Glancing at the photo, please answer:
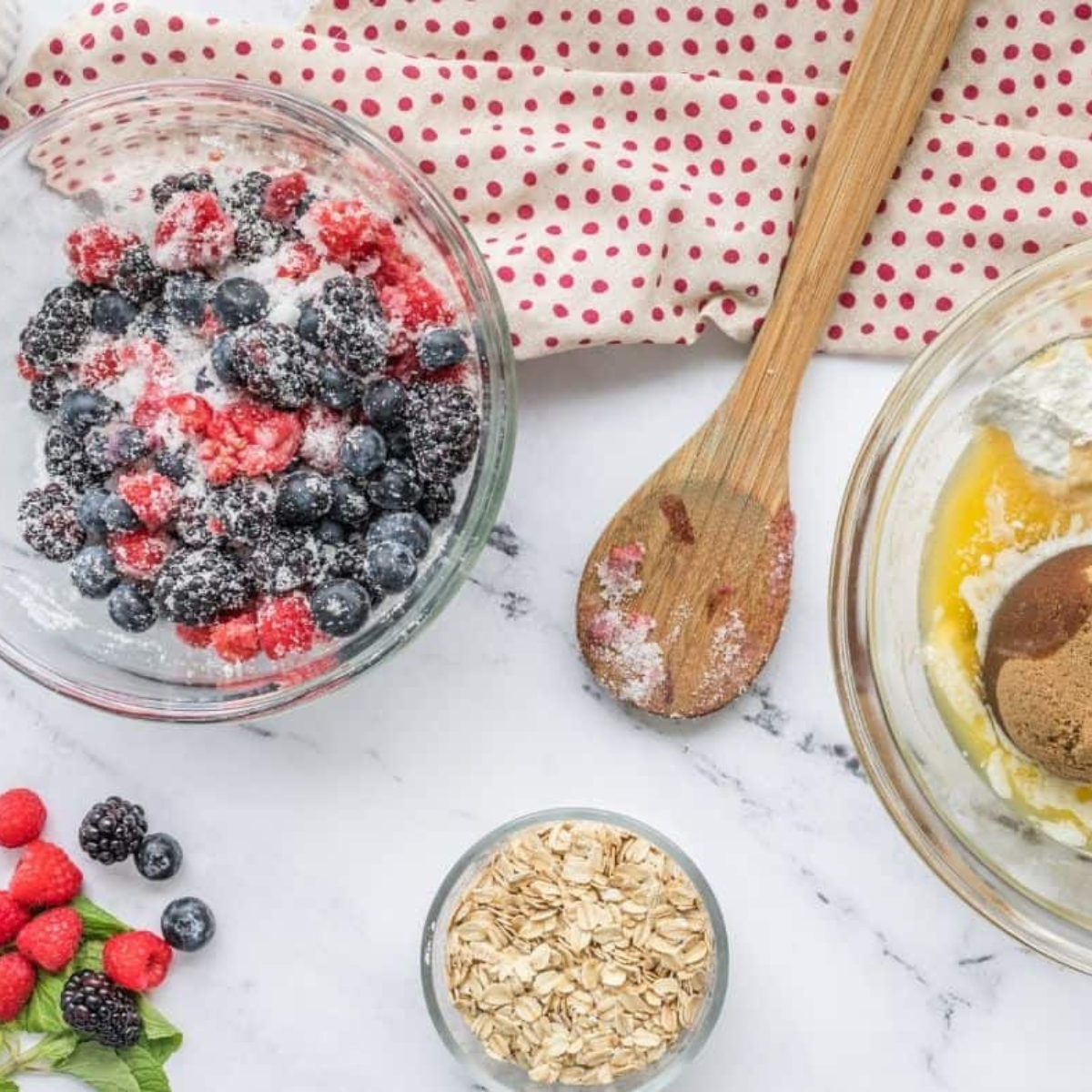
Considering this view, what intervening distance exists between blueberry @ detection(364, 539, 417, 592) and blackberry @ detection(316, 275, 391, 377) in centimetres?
20

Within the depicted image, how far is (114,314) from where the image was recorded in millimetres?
1721

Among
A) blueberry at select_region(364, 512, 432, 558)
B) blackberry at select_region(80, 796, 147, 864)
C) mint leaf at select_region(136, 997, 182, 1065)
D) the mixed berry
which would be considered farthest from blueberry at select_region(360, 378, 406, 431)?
mint leaf at select_region(136, 997, 182, 1065)

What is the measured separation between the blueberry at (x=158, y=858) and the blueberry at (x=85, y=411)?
1.87 ft

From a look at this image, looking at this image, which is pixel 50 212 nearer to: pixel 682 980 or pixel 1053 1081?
pixel 682 980

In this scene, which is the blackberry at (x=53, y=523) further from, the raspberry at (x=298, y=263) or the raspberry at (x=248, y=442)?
the raspberry at (x=298, y=263)

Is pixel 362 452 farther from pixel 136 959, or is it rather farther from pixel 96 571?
pixel 136 959

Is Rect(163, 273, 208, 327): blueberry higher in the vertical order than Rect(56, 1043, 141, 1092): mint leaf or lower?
higher

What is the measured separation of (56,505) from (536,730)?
0.68 m

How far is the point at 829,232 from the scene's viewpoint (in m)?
1.82

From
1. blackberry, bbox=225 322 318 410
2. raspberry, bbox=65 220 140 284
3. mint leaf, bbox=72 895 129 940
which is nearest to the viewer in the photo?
blackberry, bbox=225 322 318 410

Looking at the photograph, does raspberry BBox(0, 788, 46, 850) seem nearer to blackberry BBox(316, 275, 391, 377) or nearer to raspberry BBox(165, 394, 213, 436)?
raspberry BBox(165, 394, 213, 436)

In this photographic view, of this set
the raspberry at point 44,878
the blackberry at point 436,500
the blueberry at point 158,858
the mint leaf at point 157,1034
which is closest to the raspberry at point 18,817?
the raspberry at point 44,878

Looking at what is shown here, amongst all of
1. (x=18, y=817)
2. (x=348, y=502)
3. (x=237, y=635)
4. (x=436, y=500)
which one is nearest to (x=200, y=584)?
(x=237, y=635)

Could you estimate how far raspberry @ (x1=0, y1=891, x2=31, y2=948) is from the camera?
1901 millimetres
